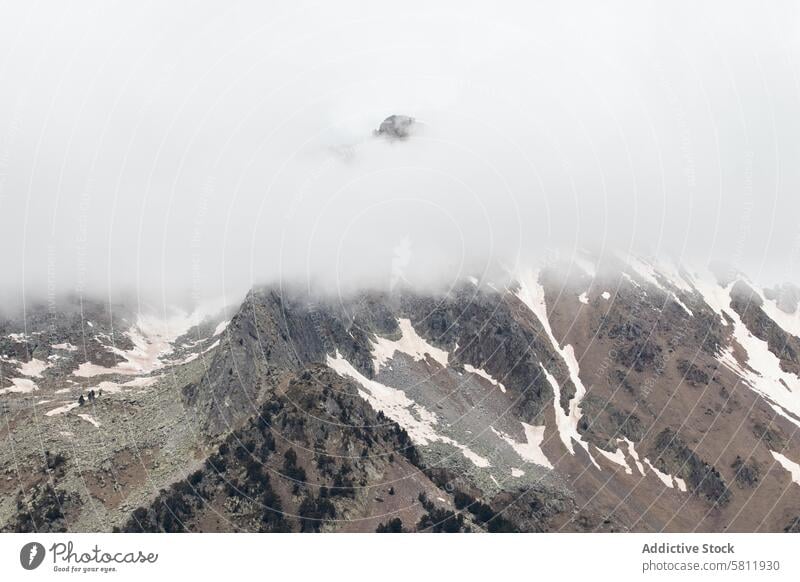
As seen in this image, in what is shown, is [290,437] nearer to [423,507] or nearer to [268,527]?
[268,527]

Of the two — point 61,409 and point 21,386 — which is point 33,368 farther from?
point 61,409

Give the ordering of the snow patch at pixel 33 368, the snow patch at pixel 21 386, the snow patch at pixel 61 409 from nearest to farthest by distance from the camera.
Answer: the snow patch at pixel 61 409 < the snow patch at pixel 21 386 < the snow patch at pixel 33 368

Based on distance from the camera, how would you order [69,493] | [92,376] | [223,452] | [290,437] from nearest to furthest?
[69,493] → [223,452] → [290,437] → [92,376]

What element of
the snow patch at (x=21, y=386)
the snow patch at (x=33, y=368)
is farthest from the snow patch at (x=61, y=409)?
the snow patch at (x=33, y=368)

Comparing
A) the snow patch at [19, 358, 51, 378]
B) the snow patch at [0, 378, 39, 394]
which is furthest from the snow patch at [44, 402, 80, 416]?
the snow patch at [19, 358, 51, 378]

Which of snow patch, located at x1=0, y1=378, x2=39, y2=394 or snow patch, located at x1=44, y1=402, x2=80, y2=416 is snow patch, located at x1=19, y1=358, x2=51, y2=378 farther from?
snow patch, located at x1=44, y1=402, x2=80, y2=416

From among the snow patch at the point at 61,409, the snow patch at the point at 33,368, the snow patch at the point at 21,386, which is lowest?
the snow patch at the point at 33,368

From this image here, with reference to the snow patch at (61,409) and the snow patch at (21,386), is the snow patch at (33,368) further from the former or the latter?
the snow patch at (61,409)

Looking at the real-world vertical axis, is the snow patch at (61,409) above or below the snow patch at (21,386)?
above

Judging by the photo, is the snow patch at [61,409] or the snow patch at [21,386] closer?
the snow patch at [61,409]
